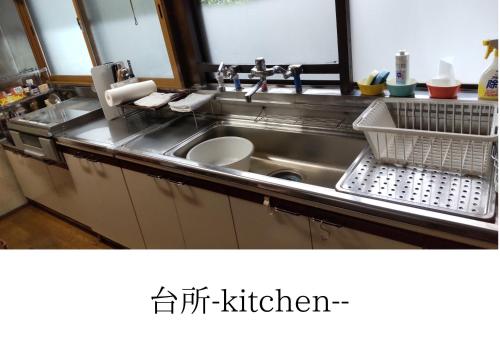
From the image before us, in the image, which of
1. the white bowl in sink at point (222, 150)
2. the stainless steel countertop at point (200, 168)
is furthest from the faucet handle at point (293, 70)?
the stainless steel countertop at point (200, 168)

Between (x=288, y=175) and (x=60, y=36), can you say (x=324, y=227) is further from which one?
(x=60, y=36)

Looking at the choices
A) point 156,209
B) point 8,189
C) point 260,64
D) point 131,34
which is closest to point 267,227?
point 156,209

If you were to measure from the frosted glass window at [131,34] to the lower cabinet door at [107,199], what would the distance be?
2.41ft

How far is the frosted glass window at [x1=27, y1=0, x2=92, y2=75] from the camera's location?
9.43 ft

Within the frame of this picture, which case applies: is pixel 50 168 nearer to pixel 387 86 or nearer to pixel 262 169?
pixel 262 169

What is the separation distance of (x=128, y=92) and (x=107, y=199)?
1.99 feet

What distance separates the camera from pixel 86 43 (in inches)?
109

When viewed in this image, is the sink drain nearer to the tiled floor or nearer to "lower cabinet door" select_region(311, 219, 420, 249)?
"lower cabinet door" select_region(311, 219, 420, 249)

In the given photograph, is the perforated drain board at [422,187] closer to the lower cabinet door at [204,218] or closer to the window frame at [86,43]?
the lower cabinet door at [204,218]

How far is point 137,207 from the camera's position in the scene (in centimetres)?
206

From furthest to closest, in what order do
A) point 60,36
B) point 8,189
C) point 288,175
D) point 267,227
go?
point 8,189
point 60,36
point 288,175
point 267,227

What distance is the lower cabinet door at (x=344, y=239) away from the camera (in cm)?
118

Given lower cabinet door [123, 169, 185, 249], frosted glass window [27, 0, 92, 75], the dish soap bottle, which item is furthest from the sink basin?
frosted glass window [27, 0, 92, 75]

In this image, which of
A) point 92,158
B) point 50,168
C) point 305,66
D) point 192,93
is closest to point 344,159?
point 305,66
